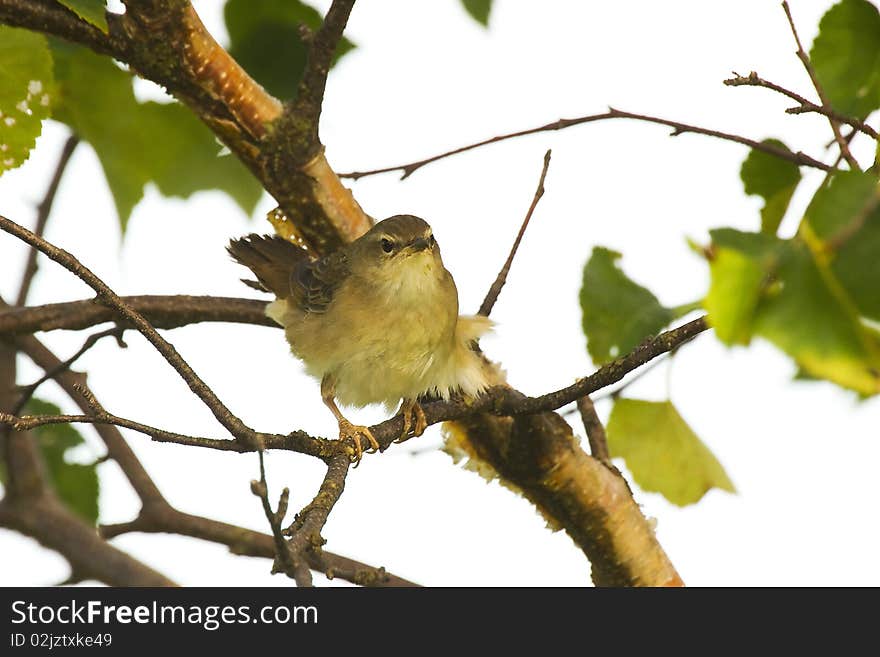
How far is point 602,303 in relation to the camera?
2.34 meters

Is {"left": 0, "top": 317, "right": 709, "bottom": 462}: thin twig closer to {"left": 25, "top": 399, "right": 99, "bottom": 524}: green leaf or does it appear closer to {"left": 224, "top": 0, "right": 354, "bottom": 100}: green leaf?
{"left": 224, "top": 0, "right": 354, "bottom": 100}: green leaf

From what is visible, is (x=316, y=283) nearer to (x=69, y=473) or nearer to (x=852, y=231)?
(x=69, y=473)

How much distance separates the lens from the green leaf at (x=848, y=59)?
1.93m

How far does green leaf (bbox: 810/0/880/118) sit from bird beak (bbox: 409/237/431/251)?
1.52 meters

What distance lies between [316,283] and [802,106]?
6.08 ft

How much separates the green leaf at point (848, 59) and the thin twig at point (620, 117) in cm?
13

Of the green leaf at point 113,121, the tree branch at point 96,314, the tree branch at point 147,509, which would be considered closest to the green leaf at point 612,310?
the tree branch at point 147,509

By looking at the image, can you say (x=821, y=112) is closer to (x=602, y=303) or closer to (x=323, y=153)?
(x=602, y=303)

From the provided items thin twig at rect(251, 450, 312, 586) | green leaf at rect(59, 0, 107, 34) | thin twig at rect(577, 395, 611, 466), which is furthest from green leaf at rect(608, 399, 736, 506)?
green leaf at rect(59, 0, 107, 34)

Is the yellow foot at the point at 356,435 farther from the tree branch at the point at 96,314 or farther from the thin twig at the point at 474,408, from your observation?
the tree branch at the point at 96,314

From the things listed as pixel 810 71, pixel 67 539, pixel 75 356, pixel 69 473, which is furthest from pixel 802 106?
pixel 69 473

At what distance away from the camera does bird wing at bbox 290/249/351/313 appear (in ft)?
10.6
